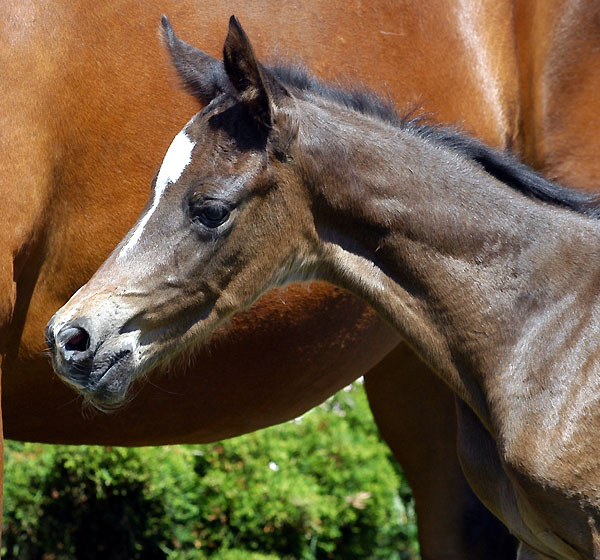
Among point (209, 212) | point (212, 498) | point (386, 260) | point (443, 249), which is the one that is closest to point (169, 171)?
point (209, 212)

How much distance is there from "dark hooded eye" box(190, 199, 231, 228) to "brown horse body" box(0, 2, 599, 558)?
41 cm

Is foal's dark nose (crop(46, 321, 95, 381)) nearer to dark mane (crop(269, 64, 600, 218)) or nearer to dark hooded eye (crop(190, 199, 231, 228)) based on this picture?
dark hooded eye (crop(190, 199, 231, 228))

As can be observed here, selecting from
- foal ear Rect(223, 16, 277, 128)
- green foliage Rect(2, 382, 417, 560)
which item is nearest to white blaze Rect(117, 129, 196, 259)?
foal ear Rect(223, 16, 277, 128)

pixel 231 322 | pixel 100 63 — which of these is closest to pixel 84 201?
pixel 100 63

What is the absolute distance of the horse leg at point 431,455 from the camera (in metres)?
3.78

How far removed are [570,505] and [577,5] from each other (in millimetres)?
1757

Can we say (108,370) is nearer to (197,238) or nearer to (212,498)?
(197,238)

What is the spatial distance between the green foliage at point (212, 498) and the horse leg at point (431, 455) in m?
1.08

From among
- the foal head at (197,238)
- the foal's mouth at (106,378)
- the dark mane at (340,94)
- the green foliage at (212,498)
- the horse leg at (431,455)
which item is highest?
the dark mane at (340,94)

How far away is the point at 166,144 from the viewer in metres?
2.78

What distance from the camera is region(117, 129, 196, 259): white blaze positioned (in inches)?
95.2

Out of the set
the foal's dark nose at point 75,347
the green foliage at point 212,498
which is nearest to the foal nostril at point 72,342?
the foal's dark nose at point 75,347

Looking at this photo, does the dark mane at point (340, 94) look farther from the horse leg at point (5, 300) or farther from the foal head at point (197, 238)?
the horse leg at point (5, 300)

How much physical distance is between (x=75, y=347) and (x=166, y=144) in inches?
28.8
